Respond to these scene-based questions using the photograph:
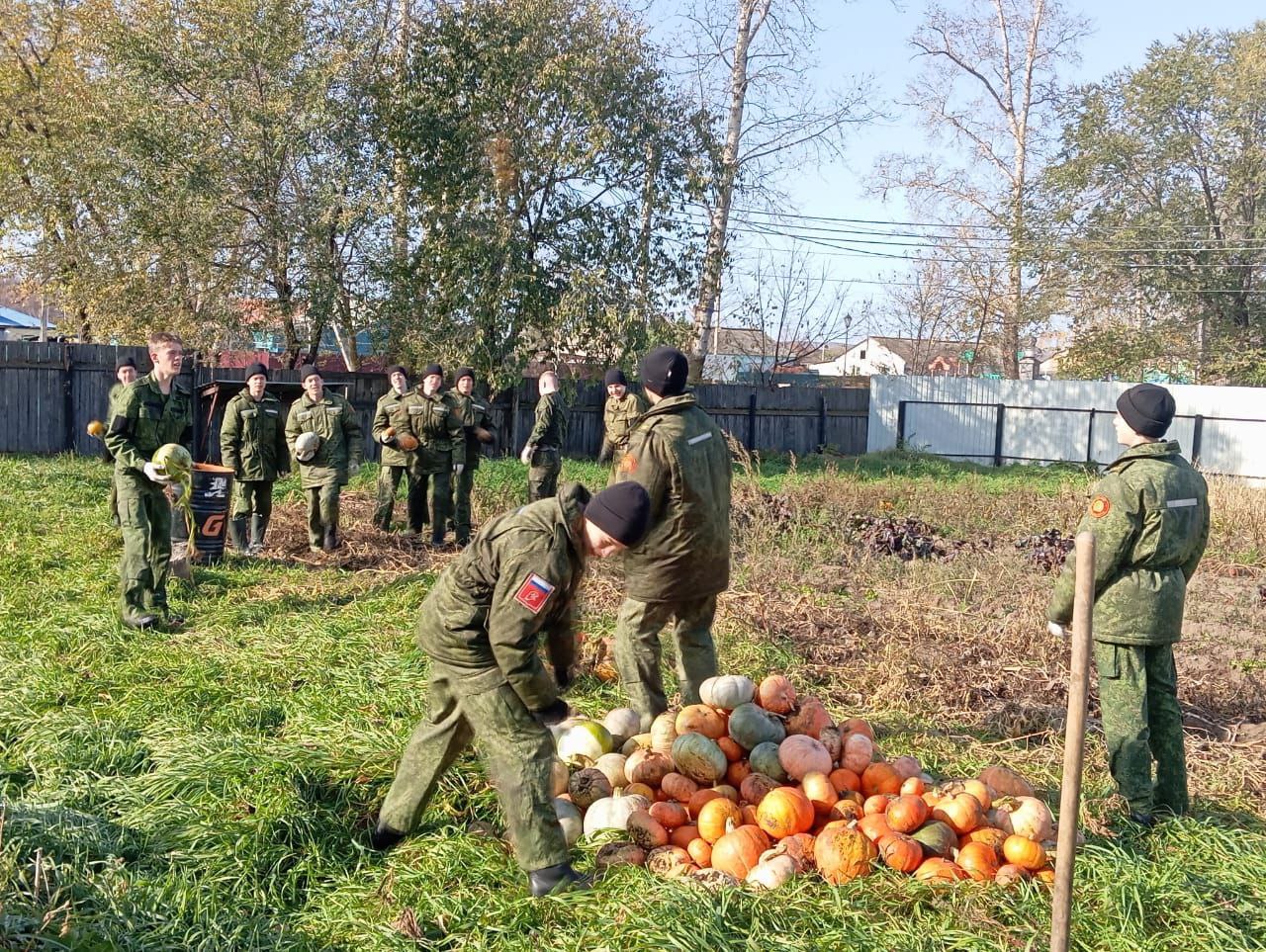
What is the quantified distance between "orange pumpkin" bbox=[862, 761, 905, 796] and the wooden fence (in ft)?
34.7

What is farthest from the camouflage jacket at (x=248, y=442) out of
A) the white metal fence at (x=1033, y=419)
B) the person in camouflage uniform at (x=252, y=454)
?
the white metal fence at (x=1033, y=419)

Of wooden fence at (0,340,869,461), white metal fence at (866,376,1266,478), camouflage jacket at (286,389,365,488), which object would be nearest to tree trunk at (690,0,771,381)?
wooden fence at (0,340,869,461)

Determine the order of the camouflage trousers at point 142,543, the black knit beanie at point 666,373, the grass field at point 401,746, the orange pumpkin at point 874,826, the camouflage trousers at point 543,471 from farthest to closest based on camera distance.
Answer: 1. the camouflage trousers at point 543,471
2. the camouflage trousers at point 142,543
3. the black knit beanie at point 666,373
4. the orange pumpkin at point 874,826
5. the grass field at point 401,746

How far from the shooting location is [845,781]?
15.1ft

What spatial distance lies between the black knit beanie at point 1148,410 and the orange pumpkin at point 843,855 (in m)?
2.35

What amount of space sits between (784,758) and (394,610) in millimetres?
4169

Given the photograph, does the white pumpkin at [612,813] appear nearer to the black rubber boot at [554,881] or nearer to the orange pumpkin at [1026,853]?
the black rubber boot at [554,881]

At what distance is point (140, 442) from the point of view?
24.6ft

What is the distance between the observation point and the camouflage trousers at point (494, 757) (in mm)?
3963

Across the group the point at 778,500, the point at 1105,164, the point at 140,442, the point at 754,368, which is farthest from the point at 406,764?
the point at 1105,164

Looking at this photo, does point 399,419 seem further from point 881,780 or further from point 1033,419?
point 1033,419

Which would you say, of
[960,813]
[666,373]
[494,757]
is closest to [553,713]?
[494,757]

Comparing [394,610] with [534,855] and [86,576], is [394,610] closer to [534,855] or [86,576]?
[86,576]

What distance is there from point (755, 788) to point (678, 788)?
33cm
